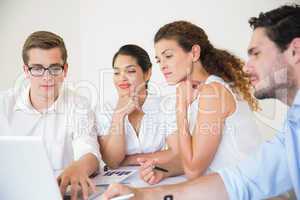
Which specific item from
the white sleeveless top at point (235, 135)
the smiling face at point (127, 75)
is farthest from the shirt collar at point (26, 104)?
the white sleeveless top at point (235, 135)

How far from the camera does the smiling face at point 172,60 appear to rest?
1.69m

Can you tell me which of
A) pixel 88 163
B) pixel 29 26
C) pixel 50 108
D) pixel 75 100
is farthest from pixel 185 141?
pixel 29 26

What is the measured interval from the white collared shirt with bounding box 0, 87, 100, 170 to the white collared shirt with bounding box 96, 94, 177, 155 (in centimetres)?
8

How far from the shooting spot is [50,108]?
1.93 m

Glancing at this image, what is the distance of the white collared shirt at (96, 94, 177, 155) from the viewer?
173cm

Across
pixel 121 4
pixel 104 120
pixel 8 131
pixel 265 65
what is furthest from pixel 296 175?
pixel 8 131

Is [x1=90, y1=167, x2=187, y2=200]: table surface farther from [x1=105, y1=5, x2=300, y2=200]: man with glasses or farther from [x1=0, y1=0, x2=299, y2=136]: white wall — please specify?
[x1=0, y1=0, x2=299, y2=136]: white wall

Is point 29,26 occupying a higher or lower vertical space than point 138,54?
higher

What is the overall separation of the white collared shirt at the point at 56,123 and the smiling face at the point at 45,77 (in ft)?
0.13

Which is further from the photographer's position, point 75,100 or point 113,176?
point 75,100

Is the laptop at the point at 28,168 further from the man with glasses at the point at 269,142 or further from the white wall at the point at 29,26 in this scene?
the white wall at the point at 29,26

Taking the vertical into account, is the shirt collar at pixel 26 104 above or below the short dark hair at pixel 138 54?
below

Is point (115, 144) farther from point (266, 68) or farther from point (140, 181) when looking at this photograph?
point (266, 68)

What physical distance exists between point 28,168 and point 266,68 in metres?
1.02
